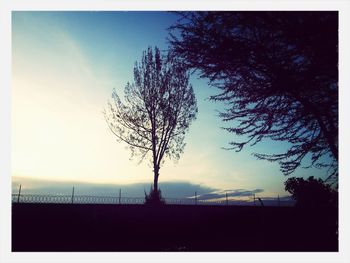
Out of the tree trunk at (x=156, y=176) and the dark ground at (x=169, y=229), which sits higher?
the tree trunk at (x=156, y=176)

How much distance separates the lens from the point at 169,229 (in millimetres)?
8562

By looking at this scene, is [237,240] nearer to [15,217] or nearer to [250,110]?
[250,110]

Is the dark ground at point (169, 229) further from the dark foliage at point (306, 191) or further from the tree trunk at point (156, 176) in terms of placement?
the tree trunk at point (156, 176)

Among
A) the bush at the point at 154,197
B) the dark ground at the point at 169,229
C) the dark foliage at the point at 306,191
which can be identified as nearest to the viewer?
the dark ground at the point at 169,229

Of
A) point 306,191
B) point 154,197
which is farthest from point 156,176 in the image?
point 306,191

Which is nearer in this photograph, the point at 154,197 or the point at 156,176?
the point at 154,197

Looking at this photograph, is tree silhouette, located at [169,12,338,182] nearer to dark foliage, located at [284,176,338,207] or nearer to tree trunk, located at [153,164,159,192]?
dark foliage, located at [284,176,338,207]

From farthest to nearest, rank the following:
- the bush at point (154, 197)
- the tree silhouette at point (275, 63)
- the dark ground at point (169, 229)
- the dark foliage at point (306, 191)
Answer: the bush at point (154, 197) → the dark foliage at point (306, 191) → the dark ground at point (169, 229) → the tree silhouette at point (275, 63)

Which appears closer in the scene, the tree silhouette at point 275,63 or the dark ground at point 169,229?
the tree silhouette at point 275,63

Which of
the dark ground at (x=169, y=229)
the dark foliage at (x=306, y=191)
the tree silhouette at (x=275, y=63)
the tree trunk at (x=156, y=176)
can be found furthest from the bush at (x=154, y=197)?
the tree silhouette at (x=275, y=63)

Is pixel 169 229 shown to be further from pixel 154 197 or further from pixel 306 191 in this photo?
pixel 306 191

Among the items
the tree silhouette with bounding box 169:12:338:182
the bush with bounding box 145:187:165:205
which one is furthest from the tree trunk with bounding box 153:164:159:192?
the tree silhouette with bounding box 169:12:338:182

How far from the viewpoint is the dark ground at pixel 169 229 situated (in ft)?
20.3

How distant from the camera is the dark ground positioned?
20.3 ft
